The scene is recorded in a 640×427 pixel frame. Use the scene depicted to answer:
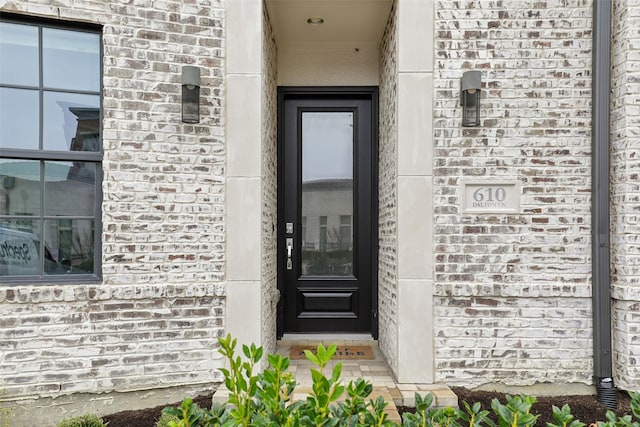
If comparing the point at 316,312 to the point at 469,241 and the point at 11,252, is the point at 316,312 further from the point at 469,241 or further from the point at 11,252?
the point at 11,252

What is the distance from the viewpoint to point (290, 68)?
152 inches

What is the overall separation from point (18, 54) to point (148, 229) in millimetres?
1456

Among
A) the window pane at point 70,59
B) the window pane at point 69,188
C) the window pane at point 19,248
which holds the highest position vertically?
the window pane at point 70,59

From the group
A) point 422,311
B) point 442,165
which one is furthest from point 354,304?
point 442,165

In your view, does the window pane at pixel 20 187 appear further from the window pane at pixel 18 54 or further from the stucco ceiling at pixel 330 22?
the stucco ceiling at pixel 330 22

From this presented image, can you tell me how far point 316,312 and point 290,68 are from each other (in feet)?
7.97

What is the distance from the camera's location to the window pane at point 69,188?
271 centimetres

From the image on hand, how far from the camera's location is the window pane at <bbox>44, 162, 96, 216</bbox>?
8.89 ft

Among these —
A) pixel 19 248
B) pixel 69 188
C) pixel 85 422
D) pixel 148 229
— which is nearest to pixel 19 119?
pixel 69 188

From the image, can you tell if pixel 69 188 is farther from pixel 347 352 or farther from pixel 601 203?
pixel 601 203

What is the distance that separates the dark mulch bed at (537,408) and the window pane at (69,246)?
1018 mm

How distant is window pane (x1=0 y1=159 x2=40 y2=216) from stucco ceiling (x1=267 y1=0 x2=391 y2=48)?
216 cm

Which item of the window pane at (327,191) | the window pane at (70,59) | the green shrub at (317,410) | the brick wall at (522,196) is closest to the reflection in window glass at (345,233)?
the window pane at (327,191)

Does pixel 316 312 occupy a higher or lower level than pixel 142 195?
lower
